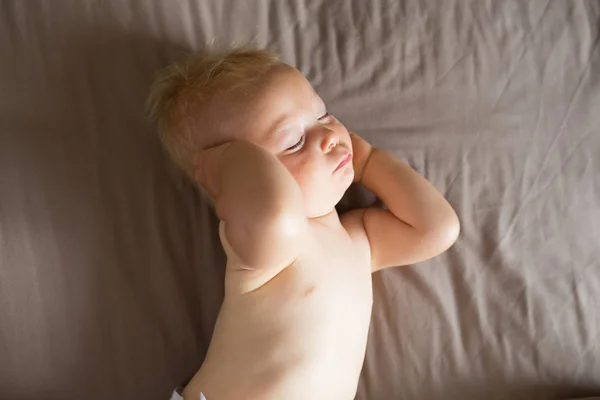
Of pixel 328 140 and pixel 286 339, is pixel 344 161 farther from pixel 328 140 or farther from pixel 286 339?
pixel 286 339

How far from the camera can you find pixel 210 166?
2.46ft

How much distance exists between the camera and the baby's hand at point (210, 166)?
74cm

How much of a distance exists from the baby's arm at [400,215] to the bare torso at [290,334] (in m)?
0.10

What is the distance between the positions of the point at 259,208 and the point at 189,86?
0.89 ft

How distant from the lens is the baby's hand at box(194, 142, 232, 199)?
29.1 inches

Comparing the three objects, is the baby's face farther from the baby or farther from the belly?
the belly

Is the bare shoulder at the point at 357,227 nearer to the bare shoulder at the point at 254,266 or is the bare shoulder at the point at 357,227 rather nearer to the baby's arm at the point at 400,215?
the baby's arm at the point at 400,215

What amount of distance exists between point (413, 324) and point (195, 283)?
0.36 m

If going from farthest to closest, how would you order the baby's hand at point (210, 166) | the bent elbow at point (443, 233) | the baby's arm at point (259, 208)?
the bent elbow at point (443, 233) → the baby's hand at point (210, 166) → the baby's arm at point (259, 208)

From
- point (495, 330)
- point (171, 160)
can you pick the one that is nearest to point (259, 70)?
point (171, 160)

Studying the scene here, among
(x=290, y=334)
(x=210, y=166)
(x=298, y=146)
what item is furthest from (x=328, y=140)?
(x=290, y=334)

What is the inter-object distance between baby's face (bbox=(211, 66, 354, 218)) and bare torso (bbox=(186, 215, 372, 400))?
0.08m

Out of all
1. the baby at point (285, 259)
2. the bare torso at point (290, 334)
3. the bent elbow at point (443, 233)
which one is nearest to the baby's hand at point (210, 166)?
the baby at point (285, 259)

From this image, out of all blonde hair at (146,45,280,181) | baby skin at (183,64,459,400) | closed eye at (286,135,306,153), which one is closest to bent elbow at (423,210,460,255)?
baby skin at (183,64,459,400)
